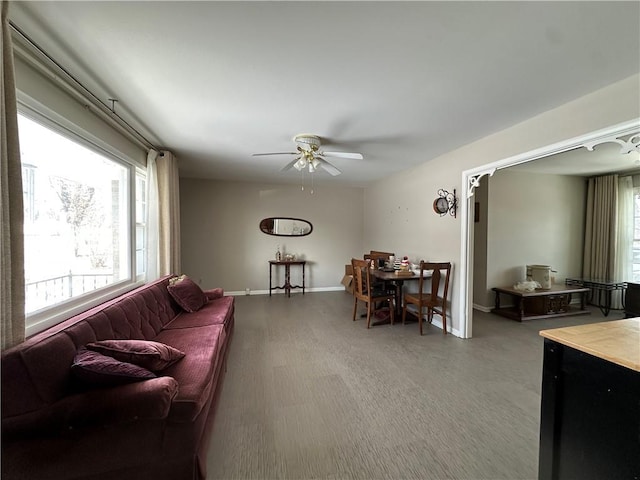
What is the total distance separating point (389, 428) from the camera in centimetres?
175

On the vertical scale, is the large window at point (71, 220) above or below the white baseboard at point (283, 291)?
above

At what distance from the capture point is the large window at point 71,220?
1.75 metres

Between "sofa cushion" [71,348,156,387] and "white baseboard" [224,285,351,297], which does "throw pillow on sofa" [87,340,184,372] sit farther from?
"white baseboard" [224,285,351,297]

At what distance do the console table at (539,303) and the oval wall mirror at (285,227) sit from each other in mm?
3980

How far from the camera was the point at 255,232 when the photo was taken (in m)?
5.81

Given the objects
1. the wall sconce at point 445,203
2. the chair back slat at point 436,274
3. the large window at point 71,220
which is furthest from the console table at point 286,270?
the wall sconce at point 445,203

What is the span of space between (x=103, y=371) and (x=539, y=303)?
552 centimetres

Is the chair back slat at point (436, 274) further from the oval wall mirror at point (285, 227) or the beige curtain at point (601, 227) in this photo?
the beige curtain at point (601, 227)

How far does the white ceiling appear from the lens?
4.32 ft

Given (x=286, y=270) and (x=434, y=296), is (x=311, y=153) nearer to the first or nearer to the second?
(x=434, y=296)

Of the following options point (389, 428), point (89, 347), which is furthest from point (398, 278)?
point (89, 347)

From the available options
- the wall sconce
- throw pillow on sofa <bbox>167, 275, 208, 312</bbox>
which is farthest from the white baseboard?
the wall sconce

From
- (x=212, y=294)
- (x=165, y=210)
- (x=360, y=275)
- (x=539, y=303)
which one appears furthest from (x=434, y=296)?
(x=165, y=210)

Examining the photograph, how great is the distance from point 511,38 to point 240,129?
240 centimetres
